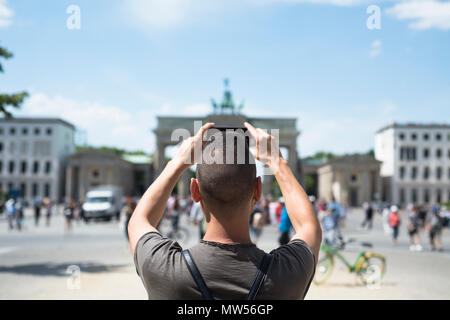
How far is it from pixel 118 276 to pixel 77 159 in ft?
261

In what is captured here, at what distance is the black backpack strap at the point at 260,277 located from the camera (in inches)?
58.5

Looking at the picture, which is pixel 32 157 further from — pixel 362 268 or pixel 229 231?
pixel 229 231

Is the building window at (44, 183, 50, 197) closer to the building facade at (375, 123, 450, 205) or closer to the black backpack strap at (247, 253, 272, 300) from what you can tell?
the building facade at (375, 123, 450, 205)

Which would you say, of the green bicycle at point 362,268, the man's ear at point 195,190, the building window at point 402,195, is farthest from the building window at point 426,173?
the man's ear at point 195,190

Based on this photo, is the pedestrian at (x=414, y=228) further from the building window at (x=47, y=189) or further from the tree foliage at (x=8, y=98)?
the building window at (x=47, y=189)

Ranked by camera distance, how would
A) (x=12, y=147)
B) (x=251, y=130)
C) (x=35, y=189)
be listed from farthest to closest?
(x=35, y=189) → (x=12, y=147) → (x=251, y=130)

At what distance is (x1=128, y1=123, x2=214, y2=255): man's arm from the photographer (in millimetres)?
1698

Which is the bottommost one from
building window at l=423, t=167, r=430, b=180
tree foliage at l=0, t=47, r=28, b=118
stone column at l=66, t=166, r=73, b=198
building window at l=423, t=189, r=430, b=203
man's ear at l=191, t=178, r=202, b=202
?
building window at l=423, t=189, r=430, b=203

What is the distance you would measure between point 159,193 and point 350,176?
85.3 m

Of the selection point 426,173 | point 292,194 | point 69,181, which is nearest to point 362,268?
point 292,194

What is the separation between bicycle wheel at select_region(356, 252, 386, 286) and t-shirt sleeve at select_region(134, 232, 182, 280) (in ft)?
25.8

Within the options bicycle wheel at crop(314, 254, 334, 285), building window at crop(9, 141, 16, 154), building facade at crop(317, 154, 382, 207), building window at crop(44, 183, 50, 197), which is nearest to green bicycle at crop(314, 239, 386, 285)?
bicycle wheel at crop(314, 254, 334, 285)

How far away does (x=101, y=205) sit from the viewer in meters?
31.4
